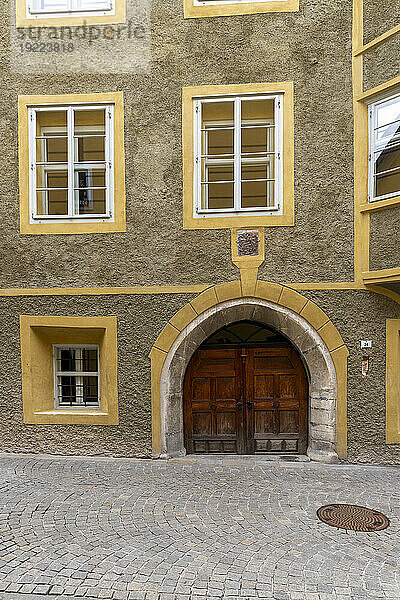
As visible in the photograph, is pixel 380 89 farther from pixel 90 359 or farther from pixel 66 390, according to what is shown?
pixel 66 390

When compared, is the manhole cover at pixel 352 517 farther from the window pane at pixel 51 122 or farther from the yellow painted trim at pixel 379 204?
the window pane at pixel 51 122

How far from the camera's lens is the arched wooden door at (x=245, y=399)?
23.6ft

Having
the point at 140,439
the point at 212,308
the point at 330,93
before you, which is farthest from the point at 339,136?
the point at 140,439

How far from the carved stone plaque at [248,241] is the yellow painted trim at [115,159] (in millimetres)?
1800

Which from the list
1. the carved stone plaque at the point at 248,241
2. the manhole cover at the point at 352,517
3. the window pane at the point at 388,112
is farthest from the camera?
the carved stone plaque at the point at 248,241

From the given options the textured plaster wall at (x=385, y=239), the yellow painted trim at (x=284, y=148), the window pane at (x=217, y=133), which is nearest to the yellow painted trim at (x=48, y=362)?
the yellow painted trim at (x=284, y=148)

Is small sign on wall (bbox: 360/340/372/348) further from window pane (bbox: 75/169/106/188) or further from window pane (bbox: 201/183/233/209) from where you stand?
window pane (bbox: 75/169/106/188)

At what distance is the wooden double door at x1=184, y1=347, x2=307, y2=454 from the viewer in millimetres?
7199

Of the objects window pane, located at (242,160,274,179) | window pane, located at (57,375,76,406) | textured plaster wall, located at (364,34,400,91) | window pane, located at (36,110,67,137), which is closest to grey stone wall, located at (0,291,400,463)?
window pane, located at (57,375,76,406)

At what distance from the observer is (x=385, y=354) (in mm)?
6621

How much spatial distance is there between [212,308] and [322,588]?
4.00 metres

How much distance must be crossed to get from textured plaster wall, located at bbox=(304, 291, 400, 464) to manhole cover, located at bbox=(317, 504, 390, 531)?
5.15 ft

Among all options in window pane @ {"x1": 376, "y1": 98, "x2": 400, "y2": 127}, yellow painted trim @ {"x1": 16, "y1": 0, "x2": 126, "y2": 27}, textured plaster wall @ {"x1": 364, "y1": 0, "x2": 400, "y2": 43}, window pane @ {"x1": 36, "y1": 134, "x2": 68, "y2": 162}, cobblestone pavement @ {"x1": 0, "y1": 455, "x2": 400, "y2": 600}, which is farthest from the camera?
window pane @ {"x1": 36, "y1": 134, "x2": 68, "y2": 162}

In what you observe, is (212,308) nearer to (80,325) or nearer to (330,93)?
(80,325)
